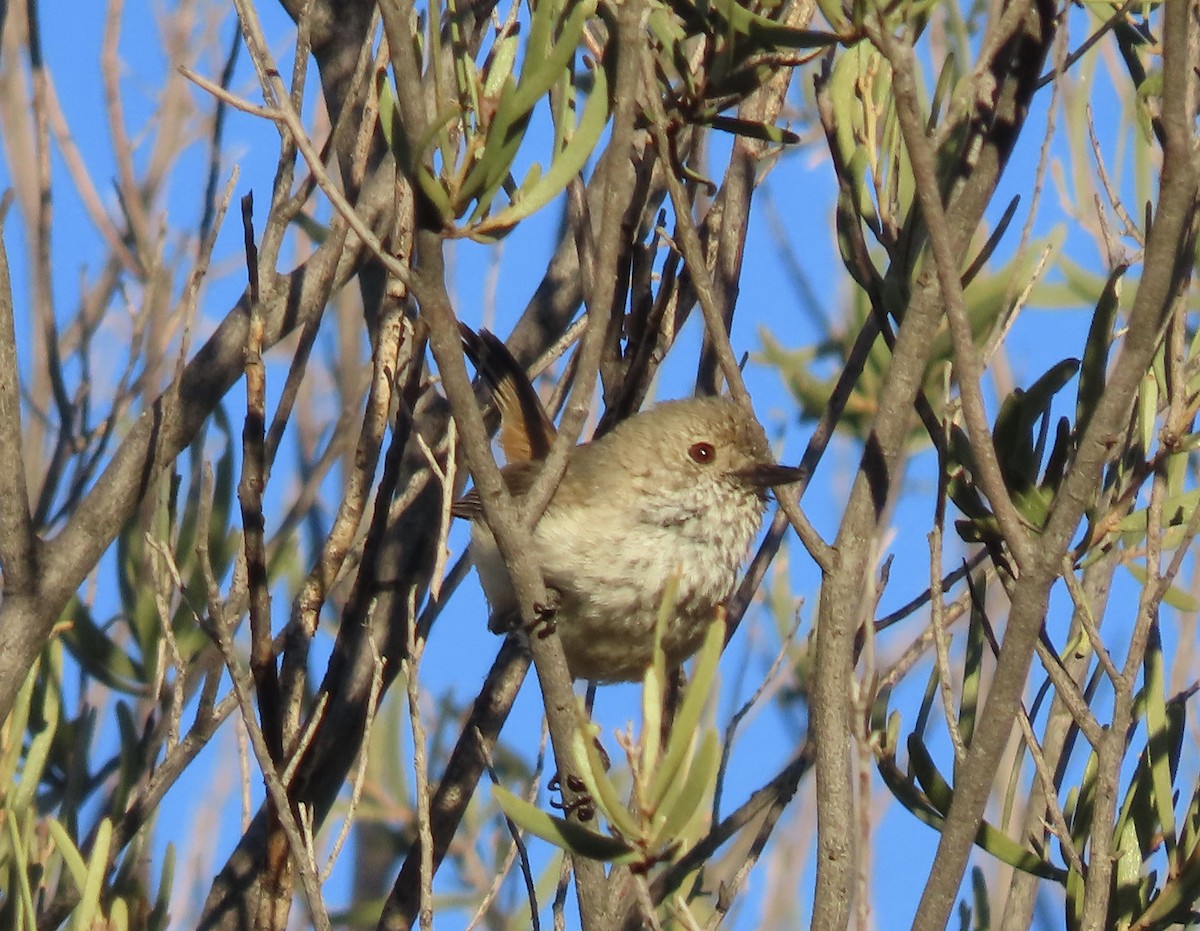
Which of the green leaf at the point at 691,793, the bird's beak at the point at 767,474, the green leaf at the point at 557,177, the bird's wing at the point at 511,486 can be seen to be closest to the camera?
the green leaf at the point at 691,793

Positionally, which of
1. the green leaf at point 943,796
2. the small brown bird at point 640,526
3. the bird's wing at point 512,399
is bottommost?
the green leaf at point 943,796

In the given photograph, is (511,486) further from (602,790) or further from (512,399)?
(602,790)

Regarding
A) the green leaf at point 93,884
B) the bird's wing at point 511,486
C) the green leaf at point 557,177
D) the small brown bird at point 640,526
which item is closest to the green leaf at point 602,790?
the green leaf at point 557,177

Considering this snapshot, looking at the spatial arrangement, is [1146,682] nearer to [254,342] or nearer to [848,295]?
[254,342]

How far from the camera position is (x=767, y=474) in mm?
3268

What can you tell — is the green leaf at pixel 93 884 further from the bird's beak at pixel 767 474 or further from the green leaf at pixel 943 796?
the bird's beak at pixel 767 474

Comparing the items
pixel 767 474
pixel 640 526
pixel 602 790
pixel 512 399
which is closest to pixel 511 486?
pixel 512 399

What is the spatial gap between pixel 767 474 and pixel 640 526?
28cm

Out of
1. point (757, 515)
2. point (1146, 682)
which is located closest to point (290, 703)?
point (757, 515)

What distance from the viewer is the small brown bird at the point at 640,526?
316cm

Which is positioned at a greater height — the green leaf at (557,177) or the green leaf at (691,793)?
the green leaf at (557,177)

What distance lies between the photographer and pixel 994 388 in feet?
12.8

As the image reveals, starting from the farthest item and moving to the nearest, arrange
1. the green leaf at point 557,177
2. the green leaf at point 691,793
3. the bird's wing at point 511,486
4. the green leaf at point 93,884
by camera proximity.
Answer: the bird's wing at point 511,486, the green leaf at point 93,884, the green leaf at point 557,177, the green leaf at point 691,793

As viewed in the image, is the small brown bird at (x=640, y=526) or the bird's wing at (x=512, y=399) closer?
the small brown bird at (x=640, y=526)
